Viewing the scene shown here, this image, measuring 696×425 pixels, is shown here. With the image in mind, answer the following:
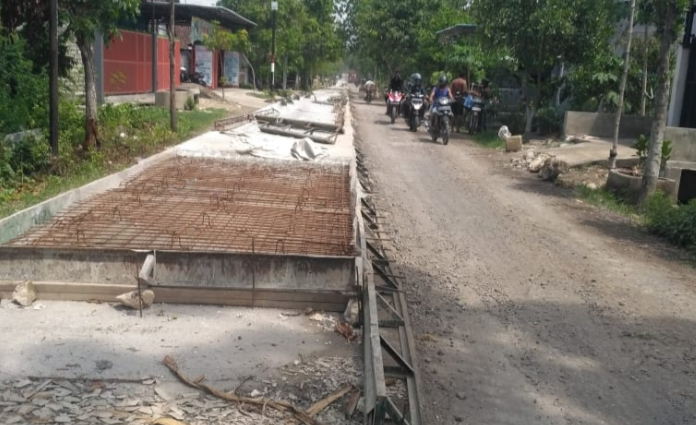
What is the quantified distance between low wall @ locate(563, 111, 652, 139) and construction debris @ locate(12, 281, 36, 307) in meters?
13.3

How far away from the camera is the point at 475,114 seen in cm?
1839

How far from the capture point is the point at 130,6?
958 cm

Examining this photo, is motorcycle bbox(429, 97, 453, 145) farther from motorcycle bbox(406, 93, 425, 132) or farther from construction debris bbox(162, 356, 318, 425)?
construction debris bbox(162, 356, 318, 425)

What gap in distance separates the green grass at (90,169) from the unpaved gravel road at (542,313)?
11.5 ft

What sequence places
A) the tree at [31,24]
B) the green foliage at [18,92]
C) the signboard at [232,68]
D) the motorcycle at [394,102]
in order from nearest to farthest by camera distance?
the green foliage at [18,92] → the tree at [31,24] → the motorcycle at [394,102] → the signboard at [232,68]

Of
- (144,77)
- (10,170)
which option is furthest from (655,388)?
(144,77)

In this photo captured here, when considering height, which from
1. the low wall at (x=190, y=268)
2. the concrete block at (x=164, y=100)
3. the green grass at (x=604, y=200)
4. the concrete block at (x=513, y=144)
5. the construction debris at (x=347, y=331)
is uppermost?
the concrete block at (x=164, y=100)

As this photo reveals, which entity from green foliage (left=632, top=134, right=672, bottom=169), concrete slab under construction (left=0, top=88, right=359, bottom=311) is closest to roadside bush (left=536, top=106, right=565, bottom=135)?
green foliage (left=632, top=134, right=672, bottom=169)

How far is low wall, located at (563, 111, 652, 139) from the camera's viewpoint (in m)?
15.6

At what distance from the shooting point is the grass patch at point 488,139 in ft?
52.3

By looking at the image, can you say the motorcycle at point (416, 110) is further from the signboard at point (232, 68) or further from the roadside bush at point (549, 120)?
the signboard at point (232, 68)

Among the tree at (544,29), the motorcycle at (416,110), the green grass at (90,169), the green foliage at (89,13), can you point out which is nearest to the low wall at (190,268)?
the green grass at (90,169)

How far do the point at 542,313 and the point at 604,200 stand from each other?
5142 millimetres

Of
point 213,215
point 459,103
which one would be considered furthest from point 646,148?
point 459,103
